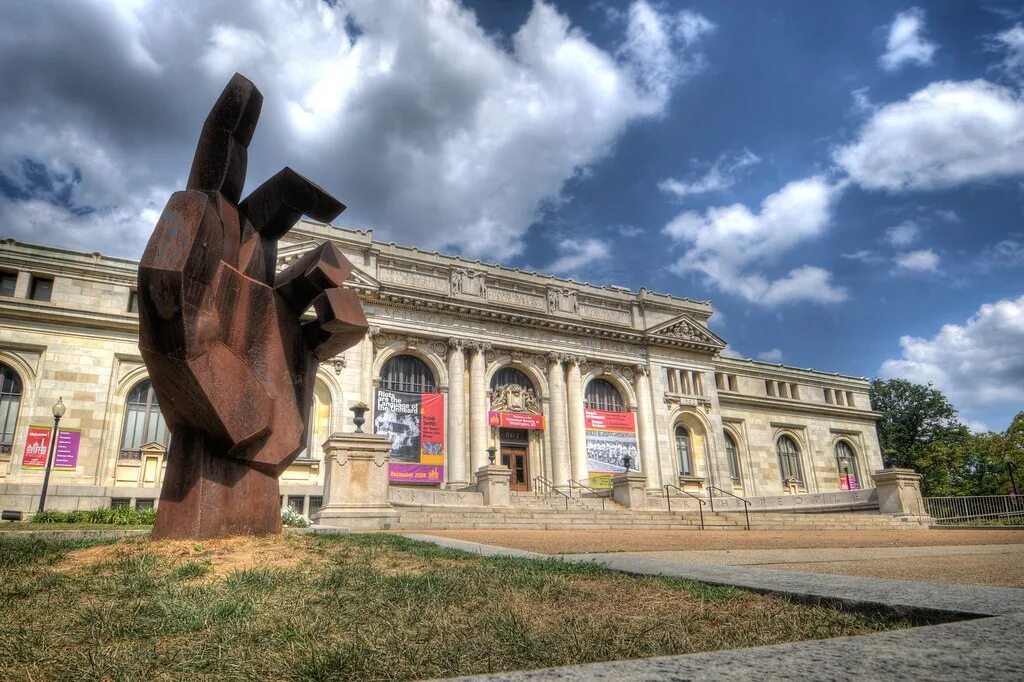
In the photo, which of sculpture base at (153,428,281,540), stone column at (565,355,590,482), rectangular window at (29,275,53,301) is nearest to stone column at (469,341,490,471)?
stone column at (565,355,590,482)

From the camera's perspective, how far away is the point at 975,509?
27203mm

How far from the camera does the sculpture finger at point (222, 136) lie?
7.84 m

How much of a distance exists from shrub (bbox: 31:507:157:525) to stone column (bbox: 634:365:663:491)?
23.7 metres

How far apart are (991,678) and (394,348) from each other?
29.3m

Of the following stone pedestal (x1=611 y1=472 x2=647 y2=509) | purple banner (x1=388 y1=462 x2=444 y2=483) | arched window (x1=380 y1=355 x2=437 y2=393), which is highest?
arched window (x1=380 y1=355 x2=437 y2=393)

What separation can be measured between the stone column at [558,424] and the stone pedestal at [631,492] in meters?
5.37

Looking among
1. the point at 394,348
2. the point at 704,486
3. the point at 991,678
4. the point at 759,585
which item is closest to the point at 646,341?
the point at 704,486

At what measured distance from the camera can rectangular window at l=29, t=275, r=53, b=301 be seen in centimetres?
2581

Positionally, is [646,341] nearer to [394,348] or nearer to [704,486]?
[704,486]

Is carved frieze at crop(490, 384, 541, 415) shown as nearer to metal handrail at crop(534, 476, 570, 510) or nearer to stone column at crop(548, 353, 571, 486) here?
stone column at crop(548, 353, 571, 486)

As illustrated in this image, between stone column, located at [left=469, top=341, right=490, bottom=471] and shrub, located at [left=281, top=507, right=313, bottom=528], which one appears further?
stone column, located at [left=469, top=341, right=490, bottom=471]

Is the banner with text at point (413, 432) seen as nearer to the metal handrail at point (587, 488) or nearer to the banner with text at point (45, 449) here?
the metal handrail at point (587, 488)

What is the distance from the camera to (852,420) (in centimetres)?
4619

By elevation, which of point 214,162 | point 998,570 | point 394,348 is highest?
point 394,348
